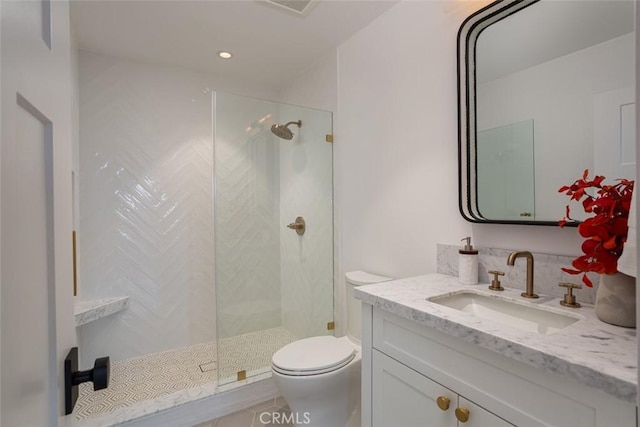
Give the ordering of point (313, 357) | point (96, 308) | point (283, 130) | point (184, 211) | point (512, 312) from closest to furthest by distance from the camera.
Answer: point (512, 312), point (313, 357), point (96, 308), point (283, 130), point (184, 211)

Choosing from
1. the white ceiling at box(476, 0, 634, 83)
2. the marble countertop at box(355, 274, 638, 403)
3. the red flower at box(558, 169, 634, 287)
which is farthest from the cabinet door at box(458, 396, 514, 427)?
the white ceiling at box(476, 0, 634, 83)

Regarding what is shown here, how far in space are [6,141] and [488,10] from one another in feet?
5.47

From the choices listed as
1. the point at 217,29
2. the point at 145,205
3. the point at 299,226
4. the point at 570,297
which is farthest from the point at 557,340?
the point at 145,205

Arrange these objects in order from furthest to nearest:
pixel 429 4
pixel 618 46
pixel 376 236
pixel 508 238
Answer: pixel 376 236
pixel 429 4
pixel 508 238
pixel 618 46

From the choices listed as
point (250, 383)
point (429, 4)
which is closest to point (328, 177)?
point (429, 4)

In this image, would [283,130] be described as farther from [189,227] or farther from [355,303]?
[355,303]

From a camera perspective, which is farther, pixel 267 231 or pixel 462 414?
pixel 267 231

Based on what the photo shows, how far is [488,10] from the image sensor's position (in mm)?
1344

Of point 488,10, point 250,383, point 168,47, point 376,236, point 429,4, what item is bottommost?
point 250,383

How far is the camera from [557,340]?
2.49ft

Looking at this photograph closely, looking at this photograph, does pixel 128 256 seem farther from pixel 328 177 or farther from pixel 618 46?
pixel 618 46

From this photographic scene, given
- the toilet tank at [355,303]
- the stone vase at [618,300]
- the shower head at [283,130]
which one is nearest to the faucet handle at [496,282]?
the stone vase at [618,300]

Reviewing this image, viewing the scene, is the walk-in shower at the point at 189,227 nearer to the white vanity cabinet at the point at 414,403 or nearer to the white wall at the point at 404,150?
the white wall at the point at 404,150

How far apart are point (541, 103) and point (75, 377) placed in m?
1.65
